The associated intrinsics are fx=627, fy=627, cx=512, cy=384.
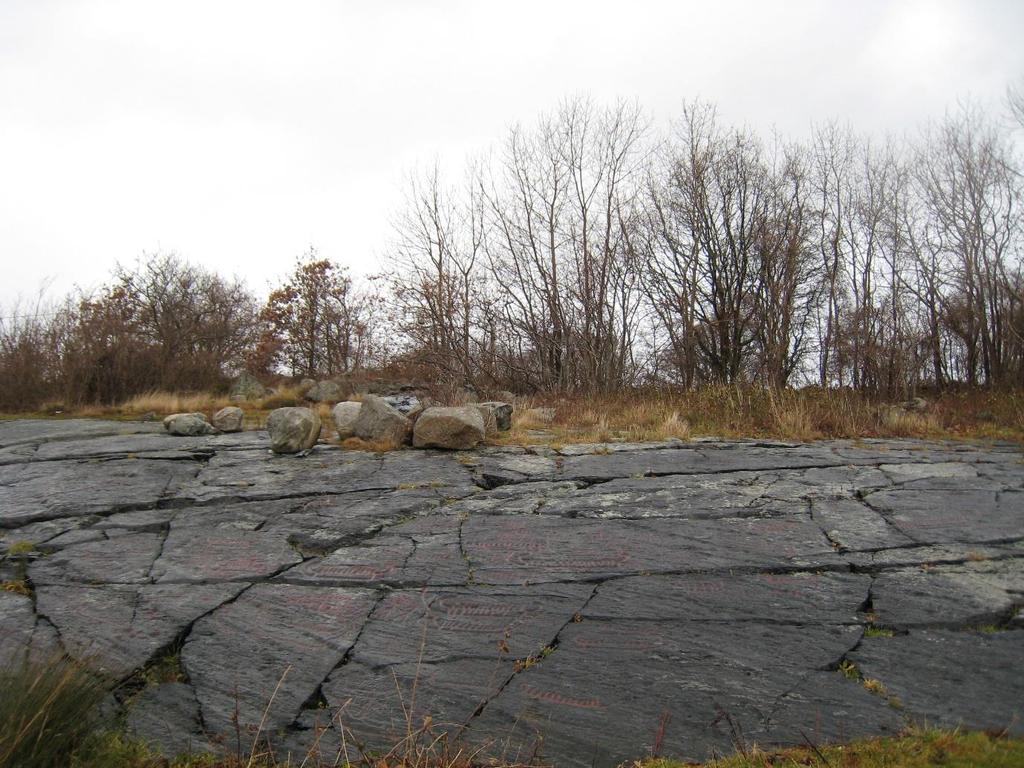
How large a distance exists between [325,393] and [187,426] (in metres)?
7.15

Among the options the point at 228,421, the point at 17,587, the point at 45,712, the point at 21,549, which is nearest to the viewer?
the point at 45,712

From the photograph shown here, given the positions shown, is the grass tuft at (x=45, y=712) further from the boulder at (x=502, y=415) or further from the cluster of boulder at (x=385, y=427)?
the boulder at (x=502, y=415)

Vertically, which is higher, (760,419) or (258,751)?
(760,419)

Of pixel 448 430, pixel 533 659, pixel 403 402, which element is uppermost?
pixel 403 402

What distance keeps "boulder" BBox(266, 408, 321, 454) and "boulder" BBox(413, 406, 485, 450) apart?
4.45ft

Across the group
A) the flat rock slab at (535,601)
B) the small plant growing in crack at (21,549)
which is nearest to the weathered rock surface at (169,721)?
the flat rock slab at (535,601)

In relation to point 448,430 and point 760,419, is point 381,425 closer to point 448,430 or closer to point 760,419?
point 448,430

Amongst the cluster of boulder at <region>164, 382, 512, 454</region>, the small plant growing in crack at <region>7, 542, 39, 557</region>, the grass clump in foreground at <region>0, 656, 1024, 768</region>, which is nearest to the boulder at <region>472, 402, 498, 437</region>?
the cluster of boulder at <region>164, 382, 512, 454</region>

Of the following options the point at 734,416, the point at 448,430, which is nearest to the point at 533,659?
the point at 448,430

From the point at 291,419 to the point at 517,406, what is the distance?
5434 millimetres

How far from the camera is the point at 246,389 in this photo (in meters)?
17.2

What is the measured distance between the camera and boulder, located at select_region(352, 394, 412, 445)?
26.8 feet

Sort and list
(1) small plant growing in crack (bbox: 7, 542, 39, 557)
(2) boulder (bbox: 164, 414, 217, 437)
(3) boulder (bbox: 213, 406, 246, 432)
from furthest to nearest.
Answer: (3) boulder (bbox: 213, 406, 246, 432) → (2) boulder (bbox: 164, 414, 217, 437) → (1) small plant growing in crack (bbox: 7, 542, 39, 557)

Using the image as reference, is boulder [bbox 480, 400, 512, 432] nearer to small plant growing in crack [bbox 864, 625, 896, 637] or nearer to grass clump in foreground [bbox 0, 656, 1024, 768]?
small plant growing in crack [bbox 864, 625, 896, 637]
